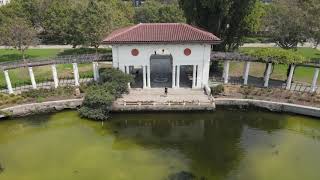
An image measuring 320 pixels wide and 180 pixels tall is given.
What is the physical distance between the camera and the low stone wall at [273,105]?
37.8m

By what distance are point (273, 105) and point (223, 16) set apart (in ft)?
46.3

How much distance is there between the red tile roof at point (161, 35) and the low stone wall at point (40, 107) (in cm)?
845

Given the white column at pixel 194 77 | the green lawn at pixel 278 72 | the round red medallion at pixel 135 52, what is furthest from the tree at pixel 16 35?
the green lawn at pixel 278 72

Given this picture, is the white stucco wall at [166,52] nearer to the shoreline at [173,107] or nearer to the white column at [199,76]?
the white column at [199,76]

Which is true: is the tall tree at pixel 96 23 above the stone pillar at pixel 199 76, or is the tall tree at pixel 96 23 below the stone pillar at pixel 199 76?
above

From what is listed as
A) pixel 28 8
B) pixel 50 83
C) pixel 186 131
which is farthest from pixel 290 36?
pixel 28 8

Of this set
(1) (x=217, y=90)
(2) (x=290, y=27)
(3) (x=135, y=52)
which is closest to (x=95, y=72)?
(3) (x=135, y=52)

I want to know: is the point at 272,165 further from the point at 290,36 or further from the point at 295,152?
the point at 290,36

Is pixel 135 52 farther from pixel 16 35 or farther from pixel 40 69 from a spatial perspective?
pixel 16 35

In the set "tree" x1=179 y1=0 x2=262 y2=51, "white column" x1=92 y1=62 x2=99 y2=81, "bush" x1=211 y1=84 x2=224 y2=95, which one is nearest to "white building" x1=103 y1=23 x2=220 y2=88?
"bush" x1=211 y1=84 x2=224 y2=95

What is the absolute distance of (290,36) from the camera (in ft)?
167

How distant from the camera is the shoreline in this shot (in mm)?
38000

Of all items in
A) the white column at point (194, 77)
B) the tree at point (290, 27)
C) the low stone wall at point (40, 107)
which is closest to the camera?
the low stone wall at point (40, 107)

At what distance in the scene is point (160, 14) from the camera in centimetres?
7012
